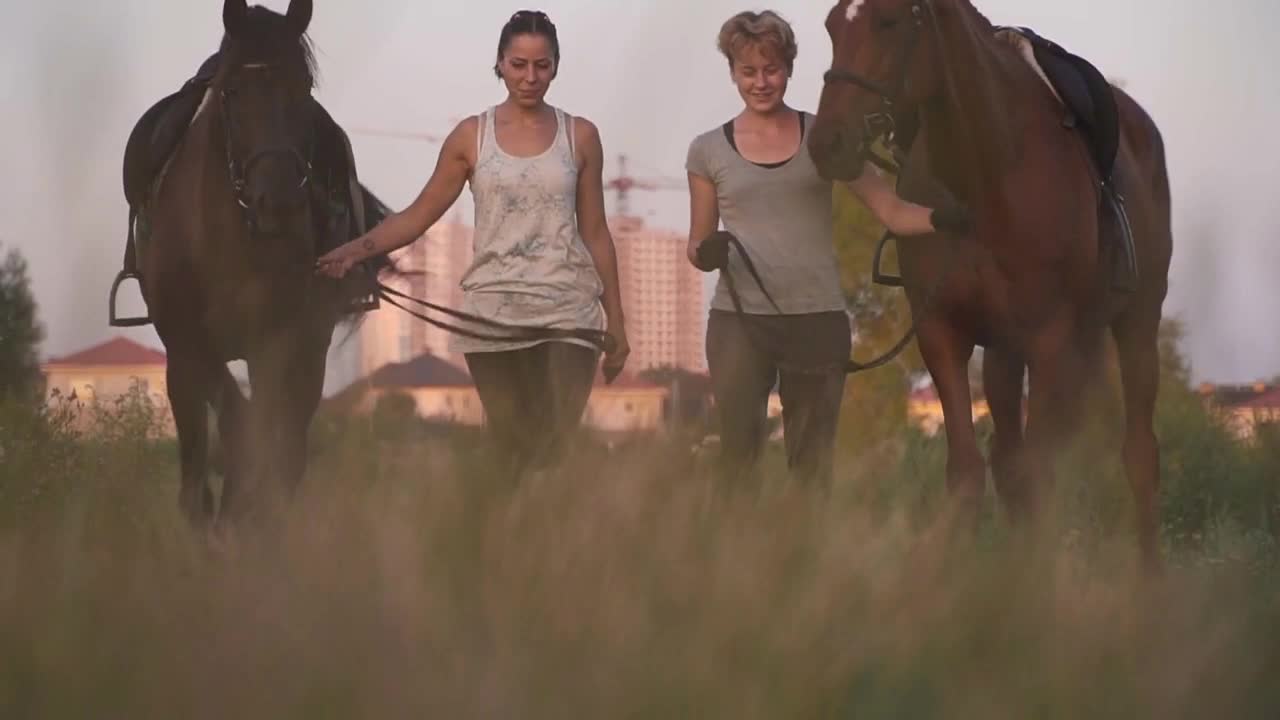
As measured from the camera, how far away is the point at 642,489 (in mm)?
4461

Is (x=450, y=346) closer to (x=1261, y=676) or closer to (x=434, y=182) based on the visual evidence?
(x=434, y=182)

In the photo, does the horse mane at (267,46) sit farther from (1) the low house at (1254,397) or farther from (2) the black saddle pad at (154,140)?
(1) the low house at (1254,397)

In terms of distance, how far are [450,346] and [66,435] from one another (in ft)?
10.6

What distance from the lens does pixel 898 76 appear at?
7.59 m

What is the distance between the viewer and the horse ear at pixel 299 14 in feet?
26.9

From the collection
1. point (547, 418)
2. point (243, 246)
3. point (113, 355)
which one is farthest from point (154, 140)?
point (547, 418)

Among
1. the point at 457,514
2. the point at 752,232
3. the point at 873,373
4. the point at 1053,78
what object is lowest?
the point at 873,373

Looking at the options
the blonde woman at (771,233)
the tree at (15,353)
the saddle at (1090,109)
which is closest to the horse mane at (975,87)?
the saddle at (1090,109)

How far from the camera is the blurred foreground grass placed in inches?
161

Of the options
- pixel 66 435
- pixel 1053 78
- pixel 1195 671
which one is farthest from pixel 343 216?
pixel 1195 671

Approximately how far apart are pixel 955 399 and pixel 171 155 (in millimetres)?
3135

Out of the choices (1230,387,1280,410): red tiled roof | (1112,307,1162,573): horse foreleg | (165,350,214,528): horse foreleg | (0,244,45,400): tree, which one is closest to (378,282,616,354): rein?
(165,350,214,528): horse foreleg

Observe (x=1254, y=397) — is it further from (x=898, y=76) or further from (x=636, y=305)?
(x=636, y=305)

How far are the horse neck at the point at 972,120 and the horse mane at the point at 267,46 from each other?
2.21m
